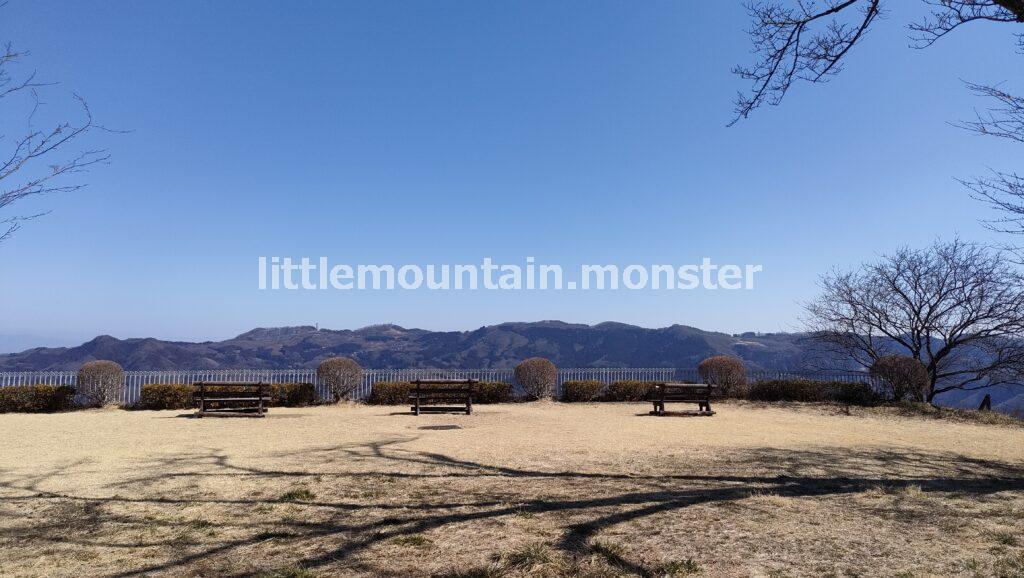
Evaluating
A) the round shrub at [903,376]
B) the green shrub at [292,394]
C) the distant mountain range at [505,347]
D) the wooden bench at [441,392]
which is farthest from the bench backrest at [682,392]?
the distant mountain range at [505,347]

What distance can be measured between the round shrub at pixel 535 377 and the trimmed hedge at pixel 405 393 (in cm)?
55

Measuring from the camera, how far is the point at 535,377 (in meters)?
18.2

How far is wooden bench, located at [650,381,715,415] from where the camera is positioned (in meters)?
14.3

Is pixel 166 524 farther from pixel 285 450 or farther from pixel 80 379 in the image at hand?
pixel 80 379

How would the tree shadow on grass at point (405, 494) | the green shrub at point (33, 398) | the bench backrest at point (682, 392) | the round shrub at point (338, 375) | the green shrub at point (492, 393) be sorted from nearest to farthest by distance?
the tree shadow on grass at point (405, 494) < the bench backrest at point (682, 392) < the green shrub at point (33, 398) < the round shrub at point (338, 375) < the green shrub at point (492, 393)

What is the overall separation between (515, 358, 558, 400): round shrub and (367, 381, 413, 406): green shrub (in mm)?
3725

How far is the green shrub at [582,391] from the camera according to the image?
1833 cm

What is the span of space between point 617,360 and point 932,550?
73616 mm

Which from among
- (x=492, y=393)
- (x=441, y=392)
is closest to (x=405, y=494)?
(x=441, y=392)

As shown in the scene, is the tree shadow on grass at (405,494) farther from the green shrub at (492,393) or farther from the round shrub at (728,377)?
the round shrub at (728,377)

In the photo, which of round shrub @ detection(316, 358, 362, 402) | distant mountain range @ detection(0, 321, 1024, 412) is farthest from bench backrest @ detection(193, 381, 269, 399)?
distant mountain range @ detection(0, 321, 1024, 412)

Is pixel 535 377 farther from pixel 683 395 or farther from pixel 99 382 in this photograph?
pixel 99 382

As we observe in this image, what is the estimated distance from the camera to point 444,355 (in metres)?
76.9

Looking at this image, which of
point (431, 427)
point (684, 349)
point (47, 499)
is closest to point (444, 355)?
point (684, 349)
